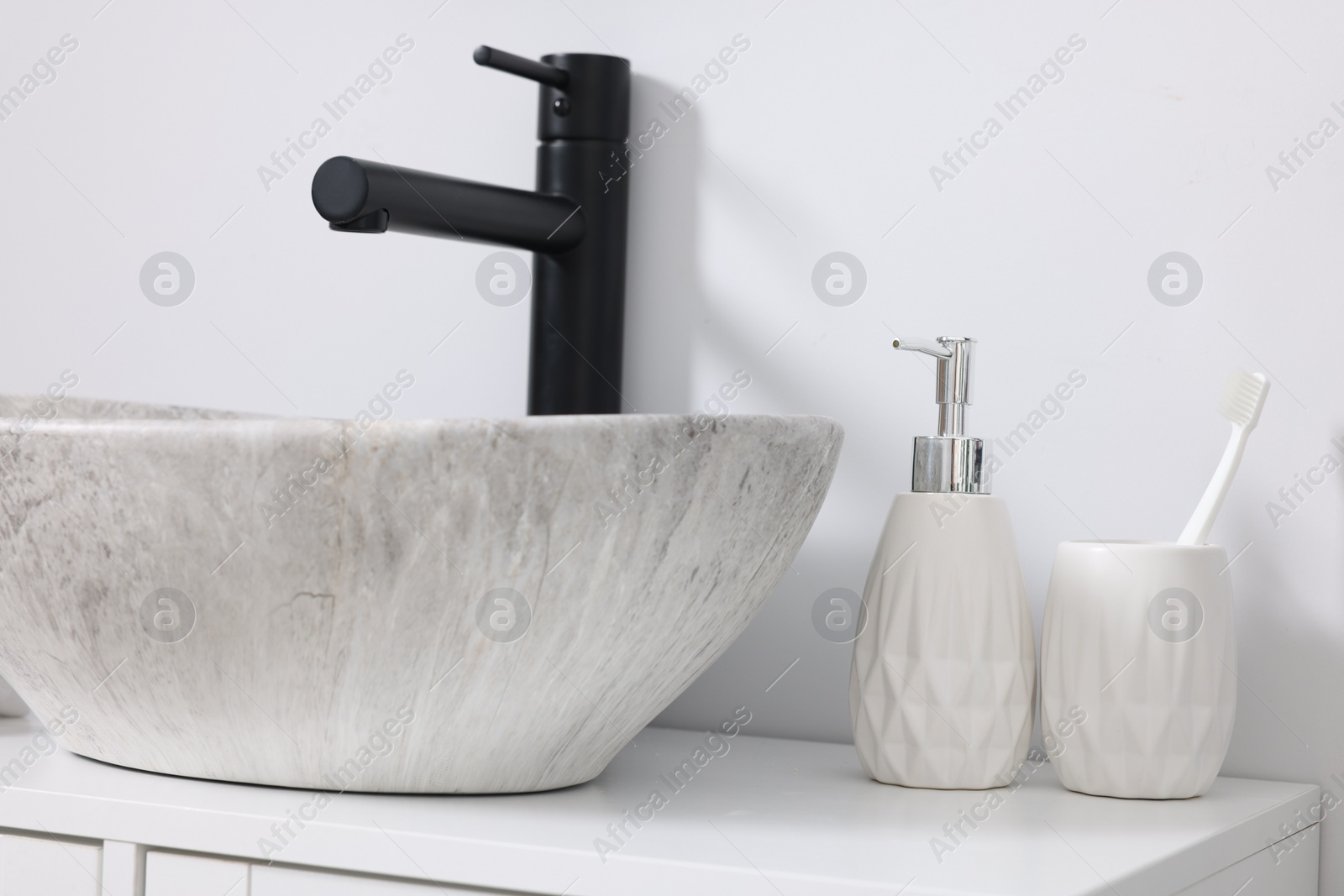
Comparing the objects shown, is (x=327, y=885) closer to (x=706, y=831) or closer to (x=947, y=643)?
(x=706, y=831)

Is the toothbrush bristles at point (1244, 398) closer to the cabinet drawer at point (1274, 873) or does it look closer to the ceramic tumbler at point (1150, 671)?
the ceramic tumbler at point (1150, 671)

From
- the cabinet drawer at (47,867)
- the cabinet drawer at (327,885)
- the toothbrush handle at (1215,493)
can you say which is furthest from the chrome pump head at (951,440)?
the cabinet drawer at (47,867)

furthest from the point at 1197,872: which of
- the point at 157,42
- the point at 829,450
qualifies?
the point at 157,42

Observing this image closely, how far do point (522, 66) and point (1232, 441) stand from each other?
0.48m

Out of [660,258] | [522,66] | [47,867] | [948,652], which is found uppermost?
[522,66]

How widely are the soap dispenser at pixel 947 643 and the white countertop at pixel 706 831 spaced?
0.02 metres

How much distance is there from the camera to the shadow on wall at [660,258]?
2.93 ft

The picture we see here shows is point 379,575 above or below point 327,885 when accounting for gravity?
above

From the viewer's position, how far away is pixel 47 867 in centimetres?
55

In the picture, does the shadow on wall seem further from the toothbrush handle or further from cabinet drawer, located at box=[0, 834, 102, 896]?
cabinet drawer, located at box=[0, 834, 102, 896]

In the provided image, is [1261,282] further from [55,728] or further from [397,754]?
[55,728]

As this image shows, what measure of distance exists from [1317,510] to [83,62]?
104 centimetres

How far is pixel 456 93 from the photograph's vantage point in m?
0.96

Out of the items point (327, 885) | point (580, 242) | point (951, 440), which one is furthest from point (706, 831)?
point (580, 242)
